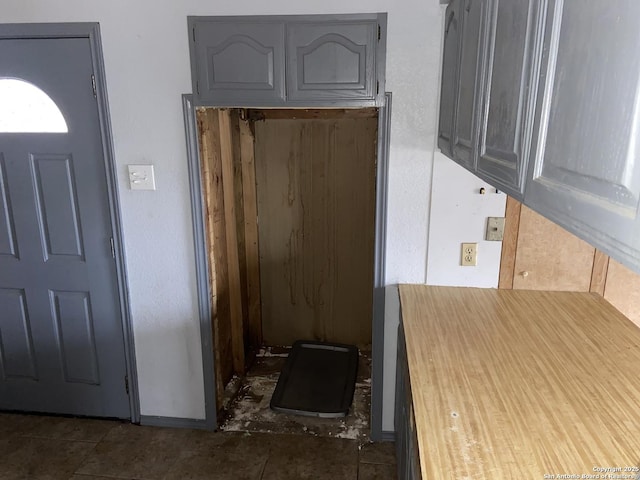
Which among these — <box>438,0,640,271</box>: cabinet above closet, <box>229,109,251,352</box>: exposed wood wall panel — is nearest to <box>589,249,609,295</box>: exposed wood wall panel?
<box>438,0,640,271</box>: cabinet above closet

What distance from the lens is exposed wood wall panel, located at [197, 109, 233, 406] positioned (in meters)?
2.26

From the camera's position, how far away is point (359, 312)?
342 cm

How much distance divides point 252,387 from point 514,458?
7.10 ft

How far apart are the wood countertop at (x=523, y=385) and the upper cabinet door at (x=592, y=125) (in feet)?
1.92

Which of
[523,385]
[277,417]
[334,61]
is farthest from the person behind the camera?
[277,417]

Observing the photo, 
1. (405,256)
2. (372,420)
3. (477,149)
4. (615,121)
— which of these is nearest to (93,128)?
(405,256)

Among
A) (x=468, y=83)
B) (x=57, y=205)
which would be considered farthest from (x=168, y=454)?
(x=468, y=83)

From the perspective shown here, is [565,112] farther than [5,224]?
No

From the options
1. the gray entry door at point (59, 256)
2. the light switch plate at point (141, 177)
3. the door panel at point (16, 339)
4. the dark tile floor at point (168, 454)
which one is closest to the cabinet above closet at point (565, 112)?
the light switch plate at point (141, 177)

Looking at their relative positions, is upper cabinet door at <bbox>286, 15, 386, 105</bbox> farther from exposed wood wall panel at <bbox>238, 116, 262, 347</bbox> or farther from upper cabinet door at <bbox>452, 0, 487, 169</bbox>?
exposed wood wall panel at <bbox>238, 116, 262, 347</bbox>

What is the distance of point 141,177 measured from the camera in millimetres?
2219

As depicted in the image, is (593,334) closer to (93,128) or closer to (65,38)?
(93,128)

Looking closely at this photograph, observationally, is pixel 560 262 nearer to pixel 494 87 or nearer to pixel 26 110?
pixel 494 87

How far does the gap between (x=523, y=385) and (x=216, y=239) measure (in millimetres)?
1736
